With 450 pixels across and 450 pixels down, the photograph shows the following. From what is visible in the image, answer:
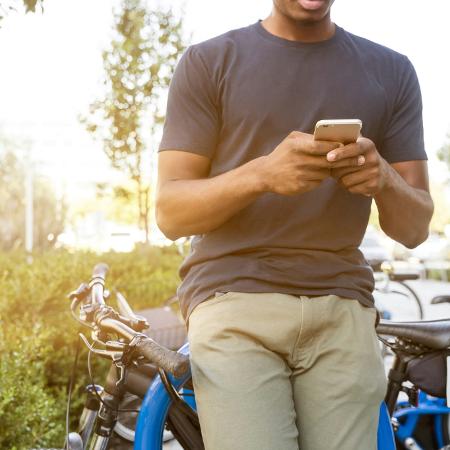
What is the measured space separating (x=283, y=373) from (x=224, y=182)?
53cm

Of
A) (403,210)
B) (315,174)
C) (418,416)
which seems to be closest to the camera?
(315,174)

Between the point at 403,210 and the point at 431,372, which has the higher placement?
the point at 403,210

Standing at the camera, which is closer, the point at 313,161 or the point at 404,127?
the point at 313,161

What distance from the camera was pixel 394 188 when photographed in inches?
77.2

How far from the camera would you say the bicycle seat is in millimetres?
2959

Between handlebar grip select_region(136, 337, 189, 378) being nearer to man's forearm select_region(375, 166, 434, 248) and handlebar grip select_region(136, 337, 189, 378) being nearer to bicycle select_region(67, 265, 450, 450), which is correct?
bicycle select_region(67, 265, 450, 450)

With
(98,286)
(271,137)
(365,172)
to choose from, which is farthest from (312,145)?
(98,286)

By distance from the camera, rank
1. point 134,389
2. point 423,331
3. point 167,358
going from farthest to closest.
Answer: point 423,331 → point 134,389 → point 167,358

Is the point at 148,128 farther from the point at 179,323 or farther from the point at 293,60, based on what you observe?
the point at 293,60

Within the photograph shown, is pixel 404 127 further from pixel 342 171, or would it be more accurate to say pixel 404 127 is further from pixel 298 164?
pixel 298 164

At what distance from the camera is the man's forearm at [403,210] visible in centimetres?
198

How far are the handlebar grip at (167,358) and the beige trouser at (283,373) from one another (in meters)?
0.10

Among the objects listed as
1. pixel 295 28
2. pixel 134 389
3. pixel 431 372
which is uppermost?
pixel 295 28

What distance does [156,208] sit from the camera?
204cm
